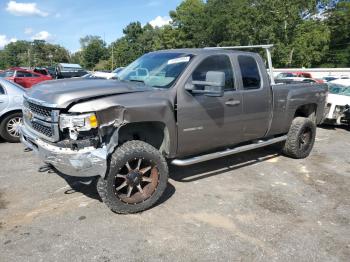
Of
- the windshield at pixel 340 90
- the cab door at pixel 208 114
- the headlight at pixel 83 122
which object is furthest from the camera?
the windshield at pixel 340 90

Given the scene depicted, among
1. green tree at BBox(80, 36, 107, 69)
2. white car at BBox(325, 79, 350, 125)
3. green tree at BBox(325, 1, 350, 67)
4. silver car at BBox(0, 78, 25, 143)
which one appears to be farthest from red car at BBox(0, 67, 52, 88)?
green tree at BBox(80, 36, 107, 69)

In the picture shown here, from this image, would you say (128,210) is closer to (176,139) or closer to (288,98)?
(176,139)

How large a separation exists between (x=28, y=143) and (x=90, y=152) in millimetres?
1211

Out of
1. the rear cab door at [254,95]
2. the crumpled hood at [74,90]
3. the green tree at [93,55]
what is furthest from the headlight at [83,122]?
the green tree at [93,55]

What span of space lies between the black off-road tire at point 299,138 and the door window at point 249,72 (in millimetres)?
1535

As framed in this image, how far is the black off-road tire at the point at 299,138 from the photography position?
673 cm

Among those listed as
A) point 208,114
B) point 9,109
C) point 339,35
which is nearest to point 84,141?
point 208,114

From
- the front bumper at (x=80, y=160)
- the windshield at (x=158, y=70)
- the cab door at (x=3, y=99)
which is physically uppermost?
the windshield at (x=158, y=70)

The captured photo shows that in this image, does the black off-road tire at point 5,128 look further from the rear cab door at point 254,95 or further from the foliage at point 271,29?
the foliage at point 271,29

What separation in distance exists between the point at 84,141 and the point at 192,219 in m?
1.54

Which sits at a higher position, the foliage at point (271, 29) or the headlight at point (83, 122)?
the foliage at point (271, 29)

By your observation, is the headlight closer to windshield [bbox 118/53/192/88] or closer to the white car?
windshield [bbox 118/53/192/88]

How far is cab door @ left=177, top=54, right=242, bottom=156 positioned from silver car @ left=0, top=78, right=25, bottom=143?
14.3 feet

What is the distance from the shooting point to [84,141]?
389 centimetres
